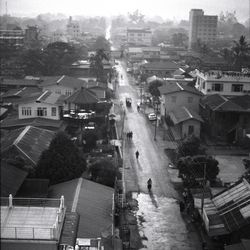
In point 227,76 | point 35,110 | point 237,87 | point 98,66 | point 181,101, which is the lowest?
point 181,101

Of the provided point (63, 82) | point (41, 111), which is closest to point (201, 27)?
point (63, 82)

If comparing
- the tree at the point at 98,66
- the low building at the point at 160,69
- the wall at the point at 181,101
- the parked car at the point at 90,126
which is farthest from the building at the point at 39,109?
the low building at the point at 160,69

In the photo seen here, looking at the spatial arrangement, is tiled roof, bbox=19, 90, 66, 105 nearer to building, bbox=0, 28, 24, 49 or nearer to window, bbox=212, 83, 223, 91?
window, bbox=212, 83, 223, 91

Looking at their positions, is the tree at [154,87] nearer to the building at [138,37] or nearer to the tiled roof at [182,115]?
the tiled roof at [182,115]

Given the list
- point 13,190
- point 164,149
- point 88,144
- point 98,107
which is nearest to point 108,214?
point 13,190

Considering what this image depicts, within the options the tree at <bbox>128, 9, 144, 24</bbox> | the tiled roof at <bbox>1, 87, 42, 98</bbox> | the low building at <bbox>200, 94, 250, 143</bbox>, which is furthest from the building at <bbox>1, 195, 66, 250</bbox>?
the tree at <bbox>128, 9, 144, 24</bbox>

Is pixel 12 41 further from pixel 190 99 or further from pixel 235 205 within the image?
pixel 235 205

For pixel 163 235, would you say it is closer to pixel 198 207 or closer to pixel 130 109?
pixel 198 207
